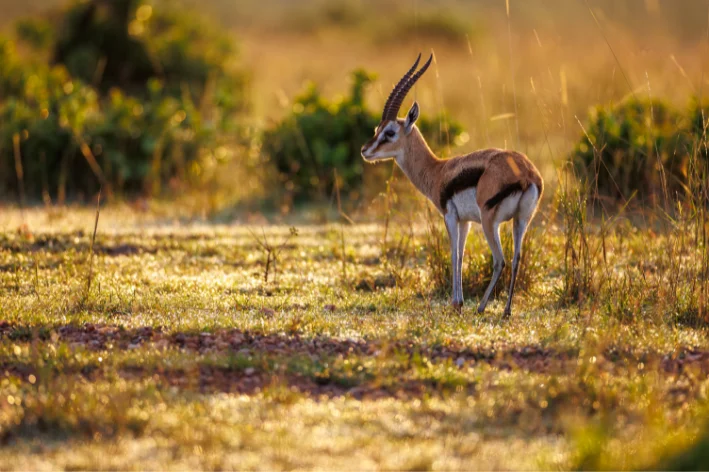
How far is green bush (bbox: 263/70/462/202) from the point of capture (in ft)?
47.2

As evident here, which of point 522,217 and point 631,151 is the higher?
point 631,151

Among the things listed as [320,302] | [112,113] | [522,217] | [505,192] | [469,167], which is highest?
[112,113]

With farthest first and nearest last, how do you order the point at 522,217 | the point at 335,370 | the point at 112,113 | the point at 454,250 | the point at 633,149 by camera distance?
the point at 112,113 → the point at 633,149 → the point at 454,250 → the point at 522,217 → the point at 335,370

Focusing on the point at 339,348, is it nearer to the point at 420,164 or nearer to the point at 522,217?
the point at 522,217

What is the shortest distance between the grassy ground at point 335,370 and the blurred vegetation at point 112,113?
4.77m

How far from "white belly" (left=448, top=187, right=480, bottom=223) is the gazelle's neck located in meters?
0.41

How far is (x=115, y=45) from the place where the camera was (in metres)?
19.9

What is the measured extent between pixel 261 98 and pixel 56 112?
30.1ft

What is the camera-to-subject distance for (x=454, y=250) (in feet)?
27.1

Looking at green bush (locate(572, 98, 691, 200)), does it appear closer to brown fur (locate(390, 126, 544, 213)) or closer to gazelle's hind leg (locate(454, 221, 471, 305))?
brown fur (locate(390, 126, 544, 213))

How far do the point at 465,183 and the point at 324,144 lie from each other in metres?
Answer: 6.62

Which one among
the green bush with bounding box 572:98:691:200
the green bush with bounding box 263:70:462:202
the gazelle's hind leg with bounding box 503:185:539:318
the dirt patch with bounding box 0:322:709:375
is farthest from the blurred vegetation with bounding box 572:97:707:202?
the dirt patch with bounding box 0:322:709:375

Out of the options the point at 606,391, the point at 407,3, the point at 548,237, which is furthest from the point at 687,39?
the point at 606,391

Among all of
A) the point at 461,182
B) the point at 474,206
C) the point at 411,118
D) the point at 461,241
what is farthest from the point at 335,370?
the point at 411,118
